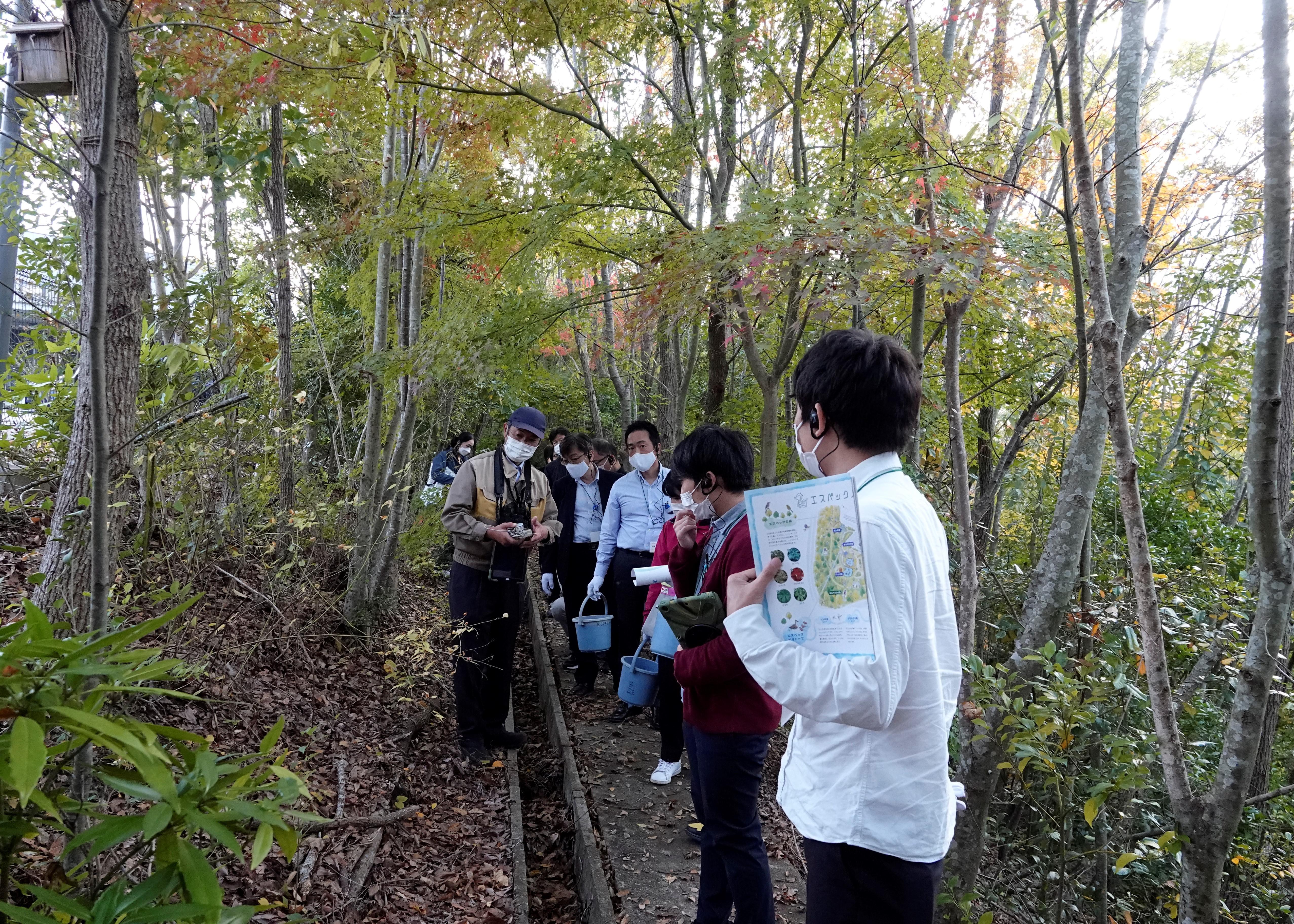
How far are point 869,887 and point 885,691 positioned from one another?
562 mm

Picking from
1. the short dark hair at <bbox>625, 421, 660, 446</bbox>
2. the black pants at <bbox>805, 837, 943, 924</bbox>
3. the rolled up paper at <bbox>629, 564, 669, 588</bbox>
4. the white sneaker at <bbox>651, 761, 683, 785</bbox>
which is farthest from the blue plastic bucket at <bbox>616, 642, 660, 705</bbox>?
the black pants at <bbox>805, 837, 943, 924</bbox>

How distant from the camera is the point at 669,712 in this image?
16.3 feet

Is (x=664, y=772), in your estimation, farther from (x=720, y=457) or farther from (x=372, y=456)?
(x=372, y=456)

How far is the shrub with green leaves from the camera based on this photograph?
145 cm

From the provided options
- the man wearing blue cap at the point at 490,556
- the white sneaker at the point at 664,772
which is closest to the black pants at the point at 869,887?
the white sneaker at the point at 664,772

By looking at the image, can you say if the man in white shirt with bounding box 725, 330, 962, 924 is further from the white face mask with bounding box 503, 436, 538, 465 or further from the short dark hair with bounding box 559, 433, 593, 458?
the short dark hair with bounding box 559, 433, 593, 458

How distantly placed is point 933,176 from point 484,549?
3960 millimetres

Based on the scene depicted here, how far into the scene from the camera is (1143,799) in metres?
4.80

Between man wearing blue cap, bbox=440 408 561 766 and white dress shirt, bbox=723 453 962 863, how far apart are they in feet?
11.7

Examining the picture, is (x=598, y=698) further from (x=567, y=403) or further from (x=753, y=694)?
(x=567, y=403)

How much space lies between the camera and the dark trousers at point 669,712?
185 inches

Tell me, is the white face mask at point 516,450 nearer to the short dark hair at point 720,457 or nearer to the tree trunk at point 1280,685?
the short dark hair at point 720,457

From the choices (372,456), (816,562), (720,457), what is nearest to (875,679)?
(816,562)

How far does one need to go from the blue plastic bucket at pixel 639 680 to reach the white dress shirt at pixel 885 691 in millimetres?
2818
